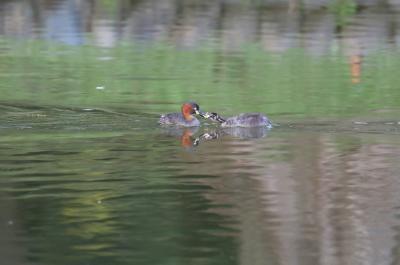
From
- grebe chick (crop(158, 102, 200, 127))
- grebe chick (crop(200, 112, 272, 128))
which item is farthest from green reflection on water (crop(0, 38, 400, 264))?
grebe chick (crop(200, 112, 272, 128))

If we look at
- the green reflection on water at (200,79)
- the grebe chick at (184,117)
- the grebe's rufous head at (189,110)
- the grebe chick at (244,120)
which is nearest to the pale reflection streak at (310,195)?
the grebe chick at (244,120)

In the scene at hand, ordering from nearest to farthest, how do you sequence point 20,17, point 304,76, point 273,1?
point 304,76 → point 20,17 → point 273,1

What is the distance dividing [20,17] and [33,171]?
60.4ft

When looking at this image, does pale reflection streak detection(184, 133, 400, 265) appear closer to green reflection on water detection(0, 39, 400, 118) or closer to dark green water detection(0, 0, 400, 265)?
dark green water detection(0, 0, 400, 265)

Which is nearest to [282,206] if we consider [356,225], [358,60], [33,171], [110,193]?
[356,225]

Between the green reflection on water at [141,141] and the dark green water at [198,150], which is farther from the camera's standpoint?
the green reflection on water at [141,141]

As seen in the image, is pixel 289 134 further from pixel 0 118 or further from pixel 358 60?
pixel 358 60

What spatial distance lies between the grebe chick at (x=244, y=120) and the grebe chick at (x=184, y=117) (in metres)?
0.18

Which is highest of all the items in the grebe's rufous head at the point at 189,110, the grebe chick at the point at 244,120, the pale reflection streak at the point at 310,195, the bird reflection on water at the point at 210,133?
the grebe's rufous head at the point at 189,110

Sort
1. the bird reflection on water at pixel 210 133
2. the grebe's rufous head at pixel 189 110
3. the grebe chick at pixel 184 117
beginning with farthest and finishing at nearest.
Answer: the grebe's rufous head at pixel 189 110 < the grebe chick at pixel 184 117 < the bird reflection on water at pixel 210 133

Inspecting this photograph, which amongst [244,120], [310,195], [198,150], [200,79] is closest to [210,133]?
[244,120]

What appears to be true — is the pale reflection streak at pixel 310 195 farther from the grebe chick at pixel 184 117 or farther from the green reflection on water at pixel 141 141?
the grebe chick at pixel 184 117

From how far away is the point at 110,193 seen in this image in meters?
11.0

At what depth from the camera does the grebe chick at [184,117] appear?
A: 1525 centimetres
